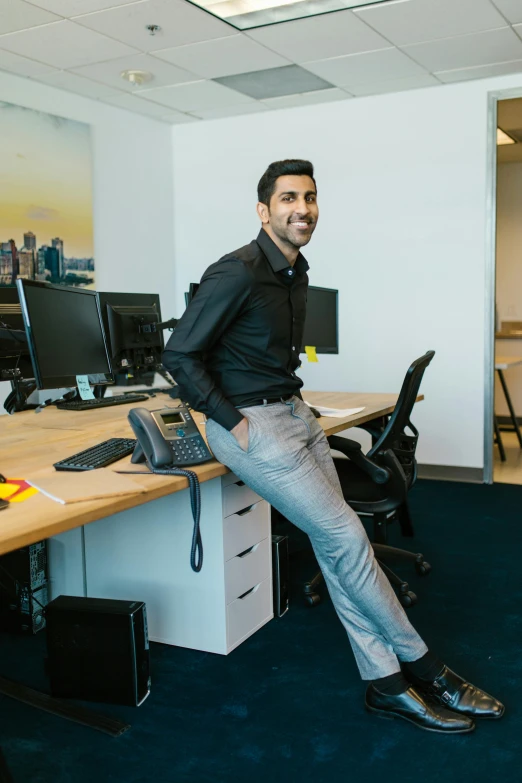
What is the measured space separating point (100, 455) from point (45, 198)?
3484 mm

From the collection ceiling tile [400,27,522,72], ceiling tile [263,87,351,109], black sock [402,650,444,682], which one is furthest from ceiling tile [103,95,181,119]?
black sock [402,650,444,682]

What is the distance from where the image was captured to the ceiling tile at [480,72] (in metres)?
4.94

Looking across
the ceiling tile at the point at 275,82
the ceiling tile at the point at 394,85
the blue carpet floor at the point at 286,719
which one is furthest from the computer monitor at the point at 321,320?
the ceiling tile at the point at 394,85

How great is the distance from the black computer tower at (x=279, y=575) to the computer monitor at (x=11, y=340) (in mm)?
1360

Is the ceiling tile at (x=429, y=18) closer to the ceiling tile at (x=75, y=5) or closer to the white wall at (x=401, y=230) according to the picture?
the white wall at (x=401, y=230)

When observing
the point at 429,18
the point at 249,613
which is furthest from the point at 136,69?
the point at 249,613

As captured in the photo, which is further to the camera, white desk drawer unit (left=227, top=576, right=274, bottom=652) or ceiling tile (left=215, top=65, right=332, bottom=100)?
ceiling tile (left=215, top=65, right=332, bottom=100)

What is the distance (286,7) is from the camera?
4074mm

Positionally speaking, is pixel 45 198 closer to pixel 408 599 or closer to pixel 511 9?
pixel 511 9

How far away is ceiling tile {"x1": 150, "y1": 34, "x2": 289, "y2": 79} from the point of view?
4.56 meters

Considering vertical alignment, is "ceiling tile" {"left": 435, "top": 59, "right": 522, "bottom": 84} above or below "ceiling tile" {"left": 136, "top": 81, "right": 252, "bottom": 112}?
below

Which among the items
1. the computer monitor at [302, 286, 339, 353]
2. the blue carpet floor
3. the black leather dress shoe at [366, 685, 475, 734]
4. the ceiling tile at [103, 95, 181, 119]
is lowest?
the blue carpet floor

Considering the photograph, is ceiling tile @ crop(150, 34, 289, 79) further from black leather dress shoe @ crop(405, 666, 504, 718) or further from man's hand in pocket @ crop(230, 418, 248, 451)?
black leather dress shoe @ crop(405, 666, 504, 718)

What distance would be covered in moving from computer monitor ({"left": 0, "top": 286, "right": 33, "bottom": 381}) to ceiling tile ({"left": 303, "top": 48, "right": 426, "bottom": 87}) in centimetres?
265
